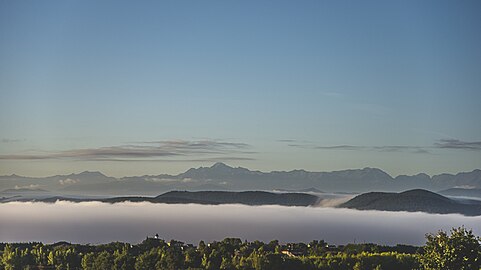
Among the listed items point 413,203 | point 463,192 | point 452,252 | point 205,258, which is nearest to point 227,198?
point 413,203

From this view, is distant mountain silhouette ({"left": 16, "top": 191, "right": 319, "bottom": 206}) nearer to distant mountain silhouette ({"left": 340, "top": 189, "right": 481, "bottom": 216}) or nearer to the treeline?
distant mountain silhouette ({"left": 340, "top": 189, "right": 481, "bottom": 216})

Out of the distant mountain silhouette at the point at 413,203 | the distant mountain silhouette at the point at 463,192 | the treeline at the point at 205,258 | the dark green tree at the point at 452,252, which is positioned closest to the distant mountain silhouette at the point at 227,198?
the distant mountain silhouette at the point at 413,203

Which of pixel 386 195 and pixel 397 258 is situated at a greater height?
pixel 386 195

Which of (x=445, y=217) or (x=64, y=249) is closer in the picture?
(x=64, y=249)

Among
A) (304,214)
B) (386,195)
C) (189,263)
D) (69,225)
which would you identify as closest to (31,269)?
(189,263)

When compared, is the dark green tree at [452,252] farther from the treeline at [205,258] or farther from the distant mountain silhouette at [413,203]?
the distant mountain silhouette at [413,203]

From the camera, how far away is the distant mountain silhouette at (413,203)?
7312 centimetres

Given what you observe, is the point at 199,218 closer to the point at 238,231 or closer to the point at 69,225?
the point at 238,231

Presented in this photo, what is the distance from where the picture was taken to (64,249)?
33.8 meters

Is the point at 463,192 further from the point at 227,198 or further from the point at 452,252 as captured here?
the point at 452,252

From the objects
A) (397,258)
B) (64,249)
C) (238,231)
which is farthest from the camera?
(238,231)

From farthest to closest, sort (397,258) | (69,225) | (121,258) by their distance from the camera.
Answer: (69,225) < (121,258) < (397,258)

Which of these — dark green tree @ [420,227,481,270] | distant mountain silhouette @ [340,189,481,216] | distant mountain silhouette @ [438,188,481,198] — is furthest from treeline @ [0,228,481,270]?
distant mountain silhouette @ [438,188,481,198]

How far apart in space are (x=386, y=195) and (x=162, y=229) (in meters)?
27.2
